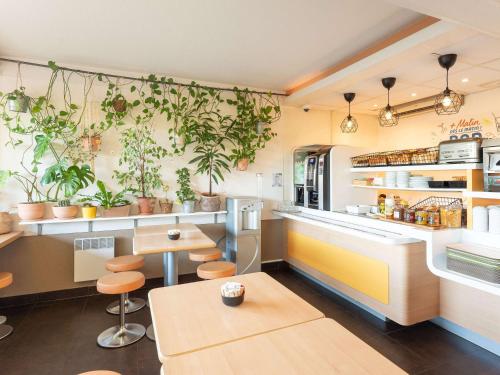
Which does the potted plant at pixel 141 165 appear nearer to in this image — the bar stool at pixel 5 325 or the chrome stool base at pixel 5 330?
the bar stool at pixel 5 325

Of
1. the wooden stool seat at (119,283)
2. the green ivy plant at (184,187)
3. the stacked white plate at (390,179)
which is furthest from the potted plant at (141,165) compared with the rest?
the stacked white plate at (390,179)

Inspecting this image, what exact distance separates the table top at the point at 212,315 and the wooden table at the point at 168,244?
95 cm

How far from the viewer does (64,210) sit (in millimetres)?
3422

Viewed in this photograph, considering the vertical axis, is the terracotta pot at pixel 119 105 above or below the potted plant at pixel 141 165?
above

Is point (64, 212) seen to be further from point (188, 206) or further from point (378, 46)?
point (378, 46)

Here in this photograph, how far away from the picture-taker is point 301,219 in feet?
13.1

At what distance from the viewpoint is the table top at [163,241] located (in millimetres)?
2645

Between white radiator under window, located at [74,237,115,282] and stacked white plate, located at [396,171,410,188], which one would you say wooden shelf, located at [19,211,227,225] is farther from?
stacked white plate, located at [396,171,410,188]

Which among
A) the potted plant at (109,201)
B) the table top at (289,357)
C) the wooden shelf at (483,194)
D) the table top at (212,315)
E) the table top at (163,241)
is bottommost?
the table top at (289,357)

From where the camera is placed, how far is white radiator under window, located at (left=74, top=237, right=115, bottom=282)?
3582 mm

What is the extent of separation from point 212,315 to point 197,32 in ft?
8.32

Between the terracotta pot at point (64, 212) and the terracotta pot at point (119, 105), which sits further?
the terracotta pot at point (119, 105)

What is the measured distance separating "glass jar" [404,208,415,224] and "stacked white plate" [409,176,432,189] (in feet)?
1.59

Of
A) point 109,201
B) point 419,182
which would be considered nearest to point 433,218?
point 419,182
